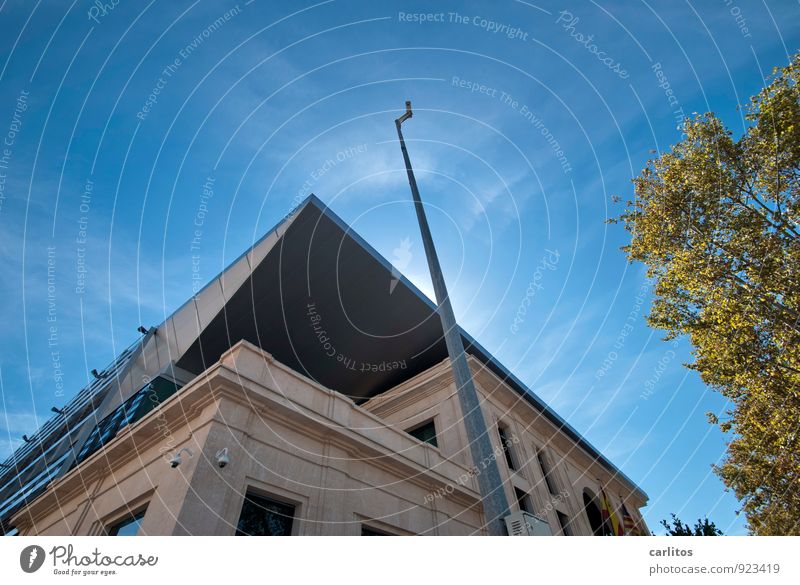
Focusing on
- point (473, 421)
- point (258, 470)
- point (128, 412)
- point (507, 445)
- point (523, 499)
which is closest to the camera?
point (473, 421)

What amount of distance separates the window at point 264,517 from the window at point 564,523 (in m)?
17.2

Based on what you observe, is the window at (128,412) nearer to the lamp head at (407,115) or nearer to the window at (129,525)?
the window at (129,525)

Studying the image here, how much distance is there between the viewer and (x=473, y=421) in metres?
4.92

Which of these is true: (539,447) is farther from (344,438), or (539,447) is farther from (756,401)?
(344,438)

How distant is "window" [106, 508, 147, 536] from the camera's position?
31.1 feet

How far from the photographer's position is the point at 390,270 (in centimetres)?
2173

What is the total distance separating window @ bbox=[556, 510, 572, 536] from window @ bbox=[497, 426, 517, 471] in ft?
14.3

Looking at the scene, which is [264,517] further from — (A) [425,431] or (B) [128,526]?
(A) [425,431]

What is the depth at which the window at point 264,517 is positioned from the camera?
29.1ft

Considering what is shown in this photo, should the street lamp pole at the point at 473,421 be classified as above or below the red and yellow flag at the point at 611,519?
below

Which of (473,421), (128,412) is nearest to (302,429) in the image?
(473,421)

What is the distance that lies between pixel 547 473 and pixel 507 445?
4.52 metres

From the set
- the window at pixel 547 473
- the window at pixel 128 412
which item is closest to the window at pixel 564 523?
the window at pixel 547 473
